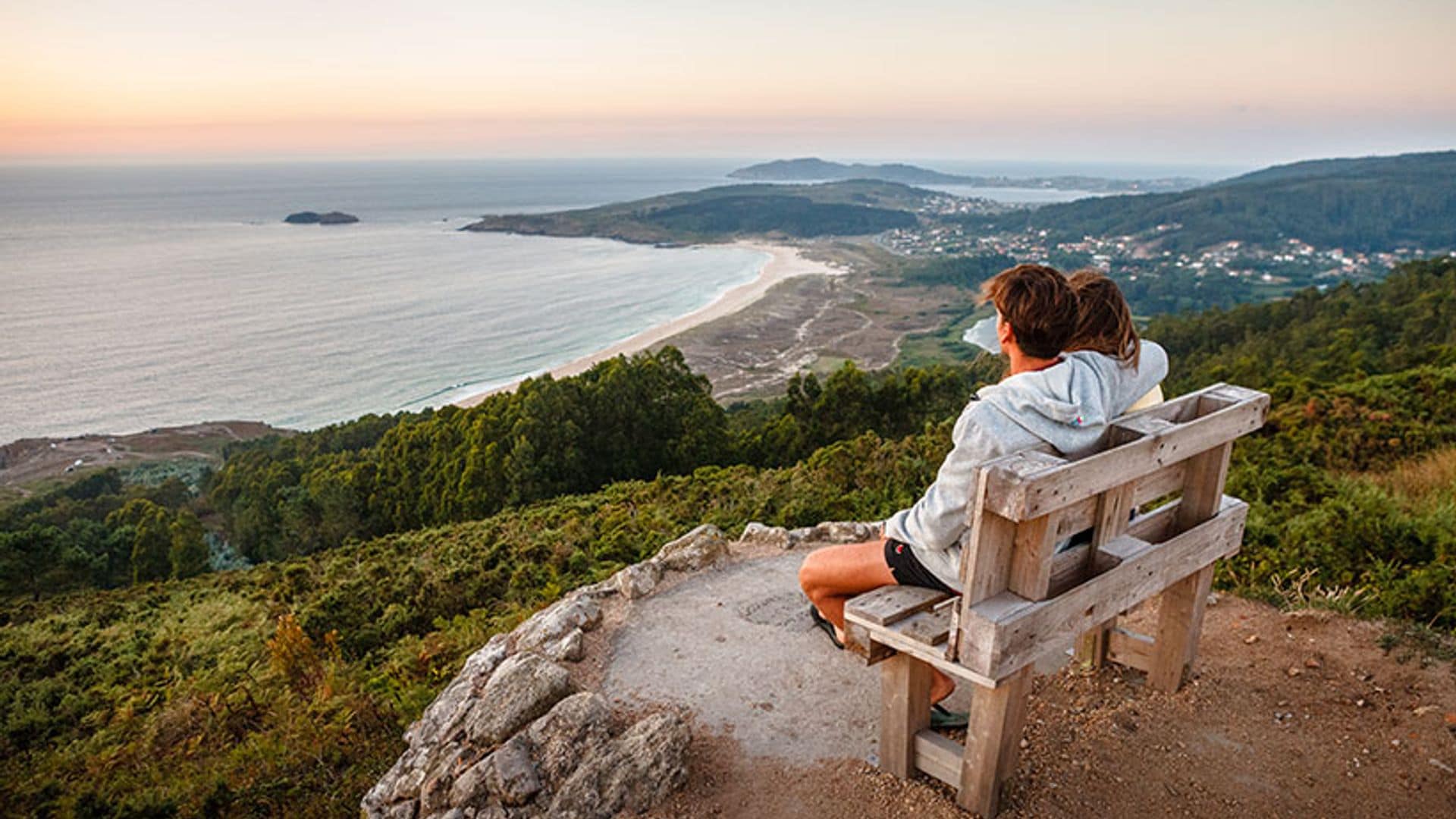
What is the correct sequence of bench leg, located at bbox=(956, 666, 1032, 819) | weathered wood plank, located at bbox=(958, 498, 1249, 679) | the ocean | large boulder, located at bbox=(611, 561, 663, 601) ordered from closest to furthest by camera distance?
1. weathered wood plank, located at bbox=(958, 498, 1249, 679)
2. bench leg, located at bbox=(956, 666, 1032, 819)
3. large boulder, located at bbox=(611, 561, 663, 601)
4. the ocean

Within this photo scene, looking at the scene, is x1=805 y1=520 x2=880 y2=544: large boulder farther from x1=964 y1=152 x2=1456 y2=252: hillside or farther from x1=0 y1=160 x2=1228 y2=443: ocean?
x1=964 y1=152 x2=1456 y2=252: hillside

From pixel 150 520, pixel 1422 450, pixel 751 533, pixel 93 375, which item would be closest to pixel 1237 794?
pixel 751 533

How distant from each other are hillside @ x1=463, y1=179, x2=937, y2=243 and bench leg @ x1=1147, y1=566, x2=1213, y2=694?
116 m

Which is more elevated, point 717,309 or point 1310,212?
point 1310,212

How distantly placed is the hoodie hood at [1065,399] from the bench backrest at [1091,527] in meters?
0.09

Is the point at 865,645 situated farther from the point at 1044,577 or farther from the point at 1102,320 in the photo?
the point at 1102,320

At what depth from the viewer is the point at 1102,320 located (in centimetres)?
341

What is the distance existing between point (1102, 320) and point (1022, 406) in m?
0.58

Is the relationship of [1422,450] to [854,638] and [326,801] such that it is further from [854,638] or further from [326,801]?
[326,801]

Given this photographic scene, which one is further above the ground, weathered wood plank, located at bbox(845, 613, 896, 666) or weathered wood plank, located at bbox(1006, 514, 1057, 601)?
weathered wood plank, located at bbox(1006, 514, 1057, 601)

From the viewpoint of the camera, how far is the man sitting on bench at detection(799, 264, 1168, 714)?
3.18m

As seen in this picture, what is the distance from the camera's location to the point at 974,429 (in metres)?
3.16

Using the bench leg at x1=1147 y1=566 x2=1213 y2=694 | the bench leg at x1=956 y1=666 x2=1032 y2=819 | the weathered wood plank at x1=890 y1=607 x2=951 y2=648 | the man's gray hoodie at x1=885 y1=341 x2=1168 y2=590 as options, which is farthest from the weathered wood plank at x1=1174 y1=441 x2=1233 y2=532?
the weathered wood plank at x1=890 y1=607 x2=951 y2=648

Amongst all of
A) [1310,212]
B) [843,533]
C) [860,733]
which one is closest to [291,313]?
[843,533]
